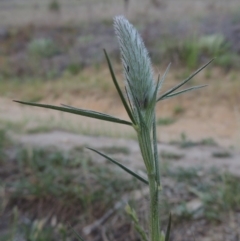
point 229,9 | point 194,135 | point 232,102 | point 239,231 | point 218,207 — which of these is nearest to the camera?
point 239,231

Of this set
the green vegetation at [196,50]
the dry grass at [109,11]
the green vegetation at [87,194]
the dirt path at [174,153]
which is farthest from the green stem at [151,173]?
the dry grass at [109,11]

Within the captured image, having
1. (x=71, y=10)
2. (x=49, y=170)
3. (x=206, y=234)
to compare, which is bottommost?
(x=206, y=234)

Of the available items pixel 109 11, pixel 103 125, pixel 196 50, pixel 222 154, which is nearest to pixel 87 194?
pixel 222 154

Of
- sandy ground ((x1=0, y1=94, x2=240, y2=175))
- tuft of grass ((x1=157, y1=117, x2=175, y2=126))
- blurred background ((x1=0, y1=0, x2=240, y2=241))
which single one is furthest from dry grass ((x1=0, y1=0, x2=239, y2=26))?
Answer: sandy ground ((x1=0, y1=94, x2=240, y2=175))

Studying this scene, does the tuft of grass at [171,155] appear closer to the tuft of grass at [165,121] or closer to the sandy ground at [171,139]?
the sandy ground at [171,139]

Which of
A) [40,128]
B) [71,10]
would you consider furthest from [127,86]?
[71,10]

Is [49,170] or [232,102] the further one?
[232,102]

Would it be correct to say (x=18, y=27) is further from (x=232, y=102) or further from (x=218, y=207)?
(x=218, y=207)
